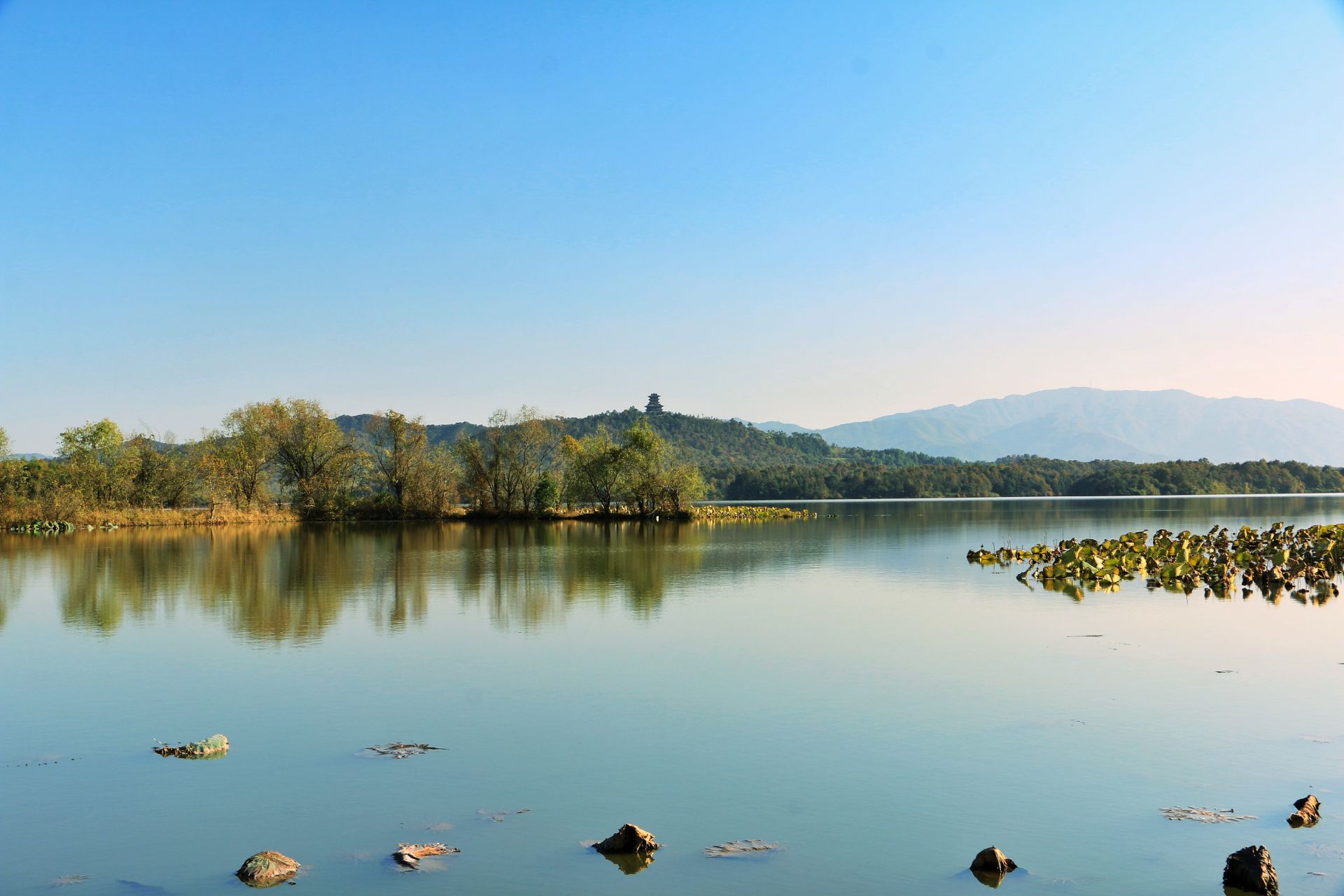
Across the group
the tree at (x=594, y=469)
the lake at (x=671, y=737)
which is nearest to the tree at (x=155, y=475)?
the tree at (x=594, y=469)

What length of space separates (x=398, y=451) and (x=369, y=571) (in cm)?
3788

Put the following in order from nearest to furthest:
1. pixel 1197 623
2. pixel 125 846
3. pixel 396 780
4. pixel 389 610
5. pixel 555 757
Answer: pixel 125 846 → pixel 396 780 → pixel 555 757 → pixel 1197 623 → pixel 389 610

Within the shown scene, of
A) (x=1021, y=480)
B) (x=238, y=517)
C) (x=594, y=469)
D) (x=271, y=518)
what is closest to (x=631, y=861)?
(x=594, y=469)

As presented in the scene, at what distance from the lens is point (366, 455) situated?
62750 millimetres

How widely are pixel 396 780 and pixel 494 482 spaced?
55.9 metres

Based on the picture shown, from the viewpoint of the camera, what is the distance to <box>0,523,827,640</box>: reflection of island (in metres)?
Result: 18.0

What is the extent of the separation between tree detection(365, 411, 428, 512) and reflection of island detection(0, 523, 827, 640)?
1586cm

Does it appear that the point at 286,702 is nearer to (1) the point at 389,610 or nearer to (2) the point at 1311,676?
(1) the point at 389,610

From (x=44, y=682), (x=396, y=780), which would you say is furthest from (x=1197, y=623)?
(x=44, y=682)

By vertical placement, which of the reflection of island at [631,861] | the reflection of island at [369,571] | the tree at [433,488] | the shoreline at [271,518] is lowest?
the reflection of island at [631,861]

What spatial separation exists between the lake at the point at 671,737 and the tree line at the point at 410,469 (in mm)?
41587

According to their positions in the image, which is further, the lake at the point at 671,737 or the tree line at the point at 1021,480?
the tree line at the point at 1021,480

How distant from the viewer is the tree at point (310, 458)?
62406mm

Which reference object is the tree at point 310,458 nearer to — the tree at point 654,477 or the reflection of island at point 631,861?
the tree at point 654,477
